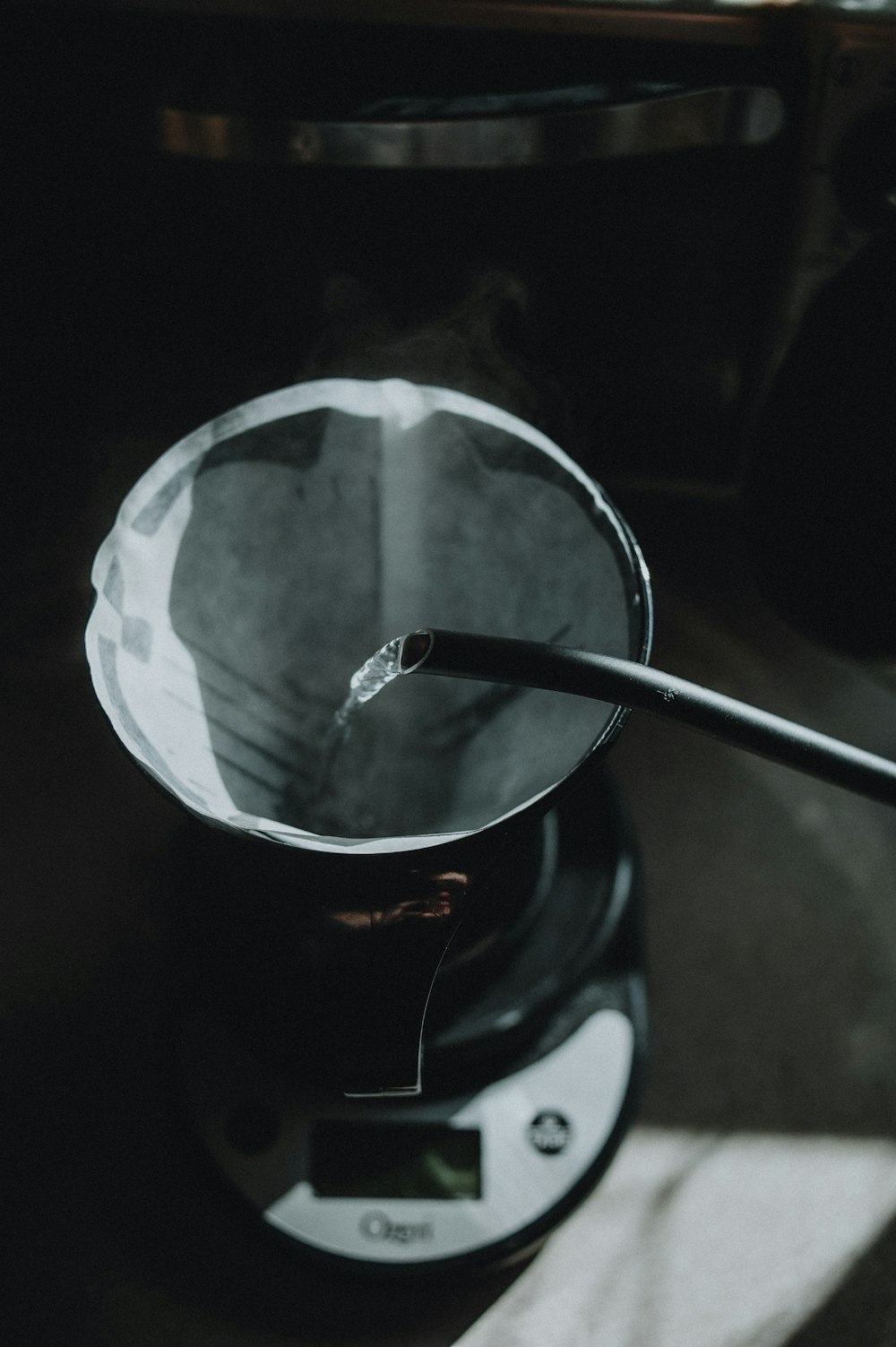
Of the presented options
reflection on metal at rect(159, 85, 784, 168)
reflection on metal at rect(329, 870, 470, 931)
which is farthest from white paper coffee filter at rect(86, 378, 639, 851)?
reflection on metal at rect(159, 85, 784, 168)

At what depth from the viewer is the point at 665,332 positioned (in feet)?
1.99

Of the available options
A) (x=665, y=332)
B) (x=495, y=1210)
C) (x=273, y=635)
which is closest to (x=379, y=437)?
(x=273, y=635)

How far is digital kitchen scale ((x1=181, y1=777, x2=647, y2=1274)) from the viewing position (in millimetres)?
497

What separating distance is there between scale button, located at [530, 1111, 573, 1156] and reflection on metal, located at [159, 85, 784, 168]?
44 cm

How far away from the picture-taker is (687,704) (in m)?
0.34

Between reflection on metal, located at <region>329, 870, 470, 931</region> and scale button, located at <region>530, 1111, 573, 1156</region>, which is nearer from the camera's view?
reflection on metal, located at <region>329, 870, 470, 931</region>

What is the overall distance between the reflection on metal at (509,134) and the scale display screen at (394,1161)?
443mm

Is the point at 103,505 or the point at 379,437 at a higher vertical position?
the point at 379,437

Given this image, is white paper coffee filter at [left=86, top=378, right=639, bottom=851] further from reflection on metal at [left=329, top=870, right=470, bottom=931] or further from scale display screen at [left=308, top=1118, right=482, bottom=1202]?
scale display screen at [left=308, top=1118, right=482, bottom=1202]

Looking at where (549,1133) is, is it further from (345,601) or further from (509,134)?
(509,134)

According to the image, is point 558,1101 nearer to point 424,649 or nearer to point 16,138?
point 424,649

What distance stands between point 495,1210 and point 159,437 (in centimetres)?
47

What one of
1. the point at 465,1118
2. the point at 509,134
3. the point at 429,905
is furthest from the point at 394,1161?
the point at 509,134

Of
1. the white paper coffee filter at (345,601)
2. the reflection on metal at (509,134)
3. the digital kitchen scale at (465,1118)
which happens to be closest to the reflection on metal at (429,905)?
the white paper coffee filter at (345,601)
